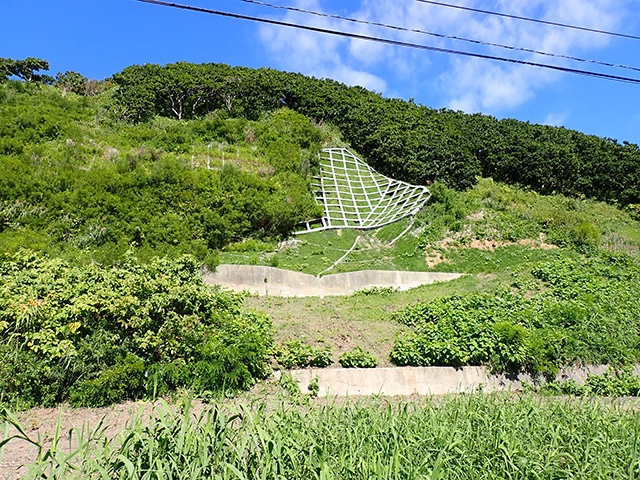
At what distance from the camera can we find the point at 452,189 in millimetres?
20734

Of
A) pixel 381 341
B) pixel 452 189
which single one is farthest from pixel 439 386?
pixel 452 189

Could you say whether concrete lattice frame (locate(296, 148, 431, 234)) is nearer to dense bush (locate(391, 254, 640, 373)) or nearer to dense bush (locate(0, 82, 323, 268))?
dense bush (locate(0, 82, 323, 268))

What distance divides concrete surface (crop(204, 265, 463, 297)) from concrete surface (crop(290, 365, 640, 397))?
16.1 feet

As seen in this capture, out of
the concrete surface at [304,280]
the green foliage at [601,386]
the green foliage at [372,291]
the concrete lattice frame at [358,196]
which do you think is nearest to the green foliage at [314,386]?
the green foliage at [601,386]

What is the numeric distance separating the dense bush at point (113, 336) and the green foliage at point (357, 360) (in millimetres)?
1244

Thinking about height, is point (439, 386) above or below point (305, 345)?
below

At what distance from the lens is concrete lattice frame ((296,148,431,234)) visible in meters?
18.3

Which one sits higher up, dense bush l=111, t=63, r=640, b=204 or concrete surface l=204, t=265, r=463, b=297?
dense bush l=111, t=63, r=640, b=204

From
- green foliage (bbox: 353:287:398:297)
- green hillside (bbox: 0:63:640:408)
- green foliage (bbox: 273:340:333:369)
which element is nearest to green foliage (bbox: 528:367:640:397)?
green hillside (bbox: 0:63:640:408)

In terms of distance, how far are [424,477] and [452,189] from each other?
1971 cm

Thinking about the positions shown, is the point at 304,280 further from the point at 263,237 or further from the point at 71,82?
the point at 71,82

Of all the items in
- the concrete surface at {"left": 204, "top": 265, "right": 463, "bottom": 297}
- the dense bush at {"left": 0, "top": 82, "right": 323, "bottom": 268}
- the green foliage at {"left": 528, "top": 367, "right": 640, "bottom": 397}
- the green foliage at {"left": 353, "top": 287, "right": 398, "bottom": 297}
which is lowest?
the green foliage at {"left": 528, "top": 367, "right": 640, "bottom": 397}

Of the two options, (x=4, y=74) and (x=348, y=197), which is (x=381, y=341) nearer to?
(x=348, y=197)

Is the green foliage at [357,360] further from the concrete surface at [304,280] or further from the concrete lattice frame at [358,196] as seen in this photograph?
the concrete lattice frame at [358,196]
